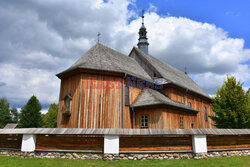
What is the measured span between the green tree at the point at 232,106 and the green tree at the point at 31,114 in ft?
110

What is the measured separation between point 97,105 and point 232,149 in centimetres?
923

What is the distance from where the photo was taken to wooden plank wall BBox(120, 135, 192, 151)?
8.80 metres

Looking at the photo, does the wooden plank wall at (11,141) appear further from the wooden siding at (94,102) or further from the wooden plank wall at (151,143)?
the wooden plank wall at (151,143)

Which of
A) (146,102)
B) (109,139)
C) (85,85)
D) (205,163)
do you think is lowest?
(205,163)

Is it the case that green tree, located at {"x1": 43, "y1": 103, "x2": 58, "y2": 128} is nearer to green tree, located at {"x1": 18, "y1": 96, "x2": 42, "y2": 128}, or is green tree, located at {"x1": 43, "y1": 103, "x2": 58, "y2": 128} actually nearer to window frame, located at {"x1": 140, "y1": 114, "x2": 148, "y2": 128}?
green tree, located at {"x1": 18, "y1": 96, "x2": 42, "y2": 128}

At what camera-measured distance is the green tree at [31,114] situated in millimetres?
36906

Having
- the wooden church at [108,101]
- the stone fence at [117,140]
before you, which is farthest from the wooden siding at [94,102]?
the stone fence at [117,140]

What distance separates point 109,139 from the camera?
8.60m

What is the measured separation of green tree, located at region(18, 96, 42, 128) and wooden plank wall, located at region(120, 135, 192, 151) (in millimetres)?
33977

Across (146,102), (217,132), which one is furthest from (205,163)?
(146,102)

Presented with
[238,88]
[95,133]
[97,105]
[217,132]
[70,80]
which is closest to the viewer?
[95,133]

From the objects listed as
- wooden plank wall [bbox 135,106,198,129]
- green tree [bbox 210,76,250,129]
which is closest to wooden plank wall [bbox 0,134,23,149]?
wooden plank wall [bbox 135,106,198,129]

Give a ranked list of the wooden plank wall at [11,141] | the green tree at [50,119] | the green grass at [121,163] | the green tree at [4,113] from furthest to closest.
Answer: the green tree at [50,119]
the green tree at [4,113]
the wooden plank wall at [11,141]
the green grass at [121,163]

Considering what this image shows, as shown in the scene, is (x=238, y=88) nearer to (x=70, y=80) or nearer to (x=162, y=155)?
(x=162, y=155)
